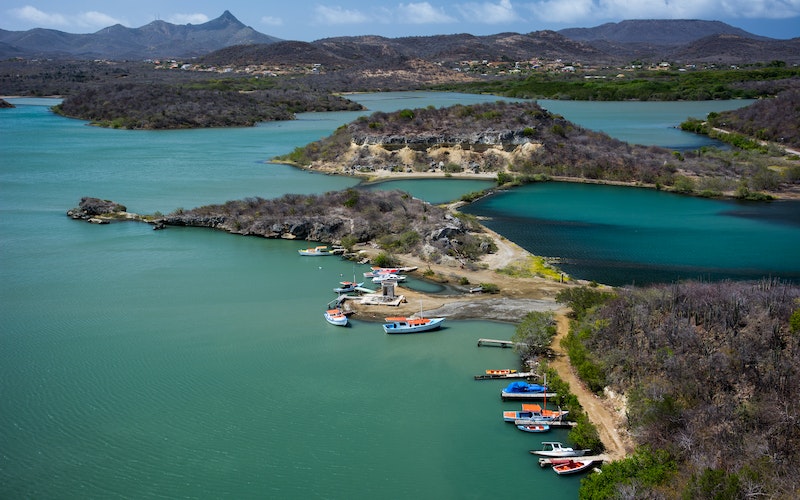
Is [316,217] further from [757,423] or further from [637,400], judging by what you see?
[757,423]

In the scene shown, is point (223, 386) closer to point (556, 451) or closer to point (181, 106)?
point (556, 451)

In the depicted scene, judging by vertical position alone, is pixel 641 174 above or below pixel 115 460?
above

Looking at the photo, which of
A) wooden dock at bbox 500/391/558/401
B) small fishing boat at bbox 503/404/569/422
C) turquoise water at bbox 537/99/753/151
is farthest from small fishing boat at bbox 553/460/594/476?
turquoise water at bbox 537/99/753/151

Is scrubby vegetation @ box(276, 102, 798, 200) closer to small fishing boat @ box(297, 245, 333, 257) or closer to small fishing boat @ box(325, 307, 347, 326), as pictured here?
small fishing boat @ box(297, 245, 333, 257)

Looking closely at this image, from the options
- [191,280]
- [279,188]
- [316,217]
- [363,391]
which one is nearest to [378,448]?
[363,391]

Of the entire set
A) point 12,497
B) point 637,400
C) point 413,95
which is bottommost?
point 12,497

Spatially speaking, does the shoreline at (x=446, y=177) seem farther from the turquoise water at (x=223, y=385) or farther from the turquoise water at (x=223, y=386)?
the turquoise water at (x=223, y=386)

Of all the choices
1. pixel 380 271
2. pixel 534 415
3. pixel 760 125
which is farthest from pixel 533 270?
pixel 760 125
